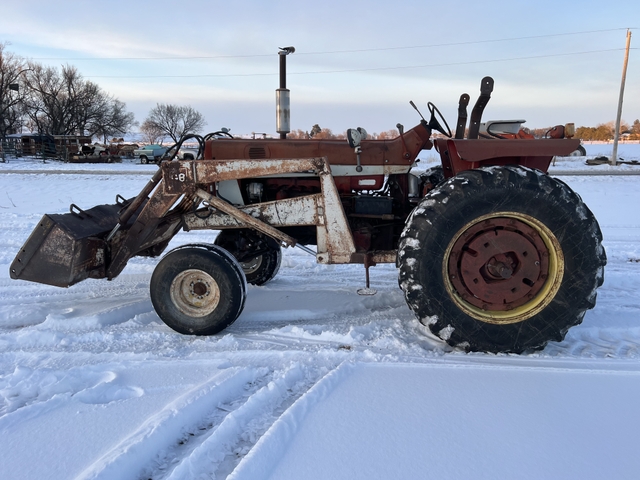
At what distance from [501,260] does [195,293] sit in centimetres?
230

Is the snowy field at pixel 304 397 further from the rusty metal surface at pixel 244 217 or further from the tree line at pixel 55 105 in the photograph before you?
the tree line at pixel 55 105

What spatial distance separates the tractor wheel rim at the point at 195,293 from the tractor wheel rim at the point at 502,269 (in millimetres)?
1768

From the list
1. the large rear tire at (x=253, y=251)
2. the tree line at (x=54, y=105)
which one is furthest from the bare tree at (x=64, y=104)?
the large rear tire at (x=253, y=251)

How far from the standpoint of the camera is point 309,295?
479cm

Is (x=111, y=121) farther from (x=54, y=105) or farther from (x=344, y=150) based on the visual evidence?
(x=344, y=150)

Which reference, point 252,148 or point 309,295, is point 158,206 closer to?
point 252,148

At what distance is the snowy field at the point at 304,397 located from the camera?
2191 mm

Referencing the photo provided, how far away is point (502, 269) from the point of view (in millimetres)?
3385

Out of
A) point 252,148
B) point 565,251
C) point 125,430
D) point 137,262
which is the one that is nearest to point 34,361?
point 125,430

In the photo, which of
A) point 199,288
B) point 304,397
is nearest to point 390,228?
point 199,288

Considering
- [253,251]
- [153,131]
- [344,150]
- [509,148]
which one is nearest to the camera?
[509,148]

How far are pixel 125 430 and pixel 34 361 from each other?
1252mm

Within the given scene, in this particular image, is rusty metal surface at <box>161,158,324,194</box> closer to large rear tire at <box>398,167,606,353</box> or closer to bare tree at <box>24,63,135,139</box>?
large rear tire at <box>398,167,606,353</box>

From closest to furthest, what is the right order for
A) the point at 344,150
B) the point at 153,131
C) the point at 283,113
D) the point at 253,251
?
the point at 344,150 → the point at 283,113 → the point at 253,251 → the point at 153,131
